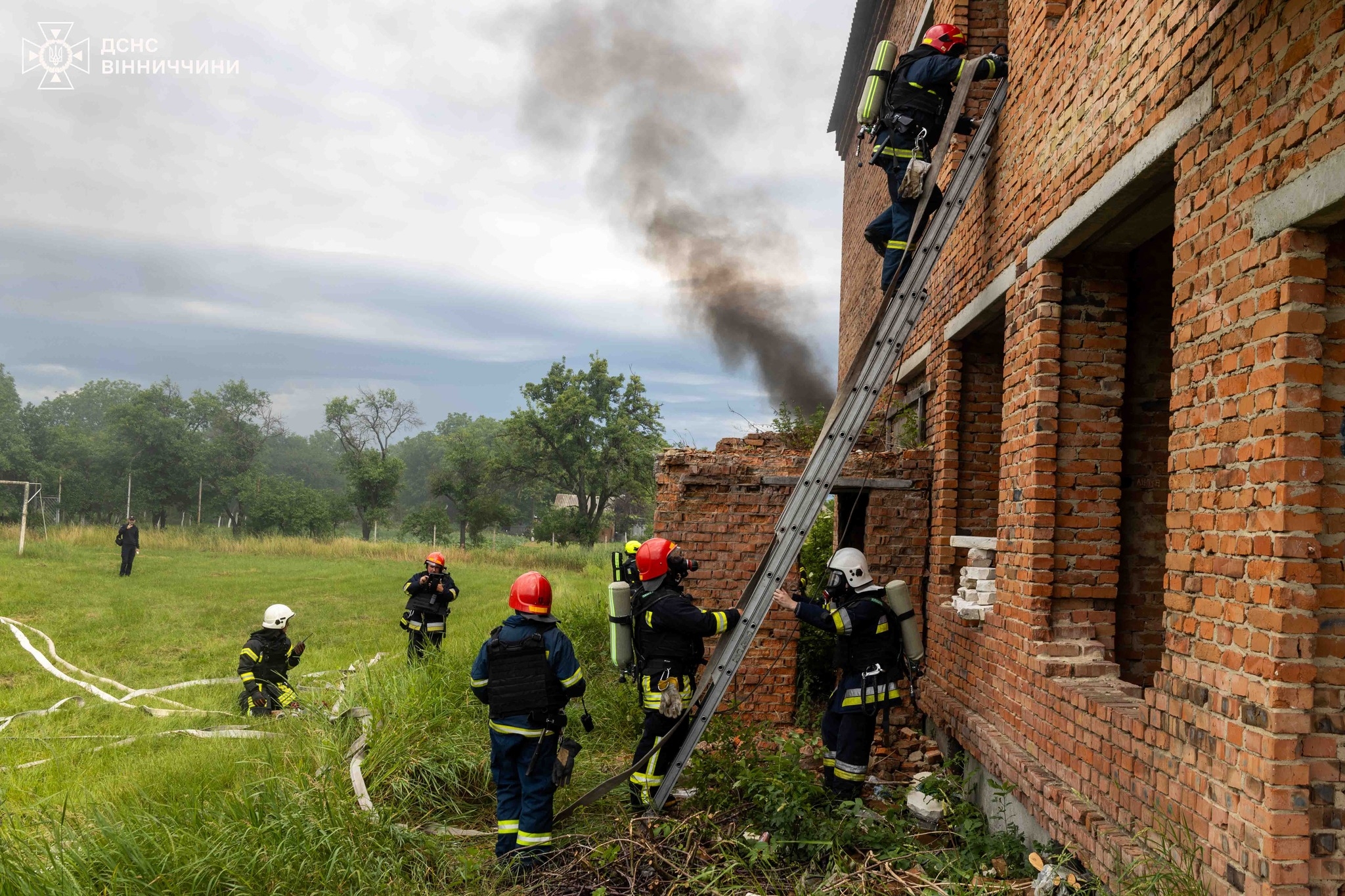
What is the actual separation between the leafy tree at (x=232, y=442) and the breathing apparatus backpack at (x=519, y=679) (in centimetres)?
4517

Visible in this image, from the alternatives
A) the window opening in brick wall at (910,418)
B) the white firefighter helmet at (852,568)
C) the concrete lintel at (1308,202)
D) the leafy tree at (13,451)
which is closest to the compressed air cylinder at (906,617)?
the white firefighter helmet at (852,568)

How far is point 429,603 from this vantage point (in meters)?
9.59

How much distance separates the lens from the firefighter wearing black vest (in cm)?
545

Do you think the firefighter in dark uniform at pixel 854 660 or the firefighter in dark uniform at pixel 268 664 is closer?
the firefighter in dark uniform at pixel 854 660

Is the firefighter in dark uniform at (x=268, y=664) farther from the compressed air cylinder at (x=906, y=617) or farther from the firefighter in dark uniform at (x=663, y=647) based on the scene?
the compressed air cylinder at (x=906, y=617)

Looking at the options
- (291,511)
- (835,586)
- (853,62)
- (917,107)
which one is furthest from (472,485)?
(917,107)

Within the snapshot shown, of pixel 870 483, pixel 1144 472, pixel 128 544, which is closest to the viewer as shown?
pixel 1144 472

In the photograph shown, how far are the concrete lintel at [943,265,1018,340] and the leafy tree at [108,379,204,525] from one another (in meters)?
51.0

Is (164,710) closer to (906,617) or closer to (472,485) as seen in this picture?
(906,617)

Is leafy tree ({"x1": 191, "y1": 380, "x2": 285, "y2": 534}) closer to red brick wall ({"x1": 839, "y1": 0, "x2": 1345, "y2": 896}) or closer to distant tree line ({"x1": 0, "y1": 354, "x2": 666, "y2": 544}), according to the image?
distant tree line ({"x1": 0, "y1": 354, "x2": 666, "y2": 544})

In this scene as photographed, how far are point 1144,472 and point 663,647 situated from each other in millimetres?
3145

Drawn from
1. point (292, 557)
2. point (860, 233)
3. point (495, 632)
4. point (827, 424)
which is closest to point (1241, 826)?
point (827, 424)

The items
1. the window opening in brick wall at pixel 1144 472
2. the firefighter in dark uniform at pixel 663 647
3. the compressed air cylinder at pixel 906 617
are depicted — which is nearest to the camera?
the window opening in brick wall at pixel 1144 472

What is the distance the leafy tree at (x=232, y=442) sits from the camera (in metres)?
47.7
